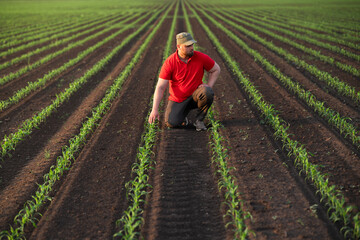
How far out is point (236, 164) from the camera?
4707mm

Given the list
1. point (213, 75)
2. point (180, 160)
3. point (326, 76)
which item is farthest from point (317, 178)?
point (326, 76)

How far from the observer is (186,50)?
515cm

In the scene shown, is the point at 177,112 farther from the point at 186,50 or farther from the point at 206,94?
the point at 186,50

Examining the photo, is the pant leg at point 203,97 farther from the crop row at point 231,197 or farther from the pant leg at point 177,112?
the crop row at point 231,197

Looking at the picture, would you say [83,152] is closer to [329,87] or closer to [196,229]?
[196,229]

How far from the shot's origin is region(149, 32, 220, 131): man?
5.34 metres

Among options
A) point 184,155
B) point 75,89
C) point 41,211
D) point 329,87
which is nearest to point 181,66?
point 184,155

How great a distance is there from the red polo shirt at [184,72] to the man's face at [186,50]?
151 mm

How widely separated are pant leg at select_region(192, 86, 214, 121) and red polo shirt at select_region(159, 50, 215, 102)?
7.2 inches

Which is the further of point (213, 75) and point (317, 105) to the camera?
point (317, 105)

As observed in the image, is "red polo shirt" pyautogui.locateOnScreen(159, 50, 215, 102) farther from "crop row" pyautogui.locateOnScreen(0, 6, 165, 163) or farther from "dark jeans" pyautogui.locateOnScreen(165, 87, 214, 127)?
"crop row" pyautogui.locateOnScreen(0, 6, 165, 163)

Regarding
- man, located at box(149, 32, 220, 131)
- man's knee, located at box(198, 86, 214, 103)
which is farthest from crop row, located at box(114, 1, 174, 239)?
man's knee, located at box(198, 86, 214, 103)

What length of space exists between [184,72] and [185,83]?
0.81ft

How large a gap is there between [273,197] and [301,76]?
21.1ft
